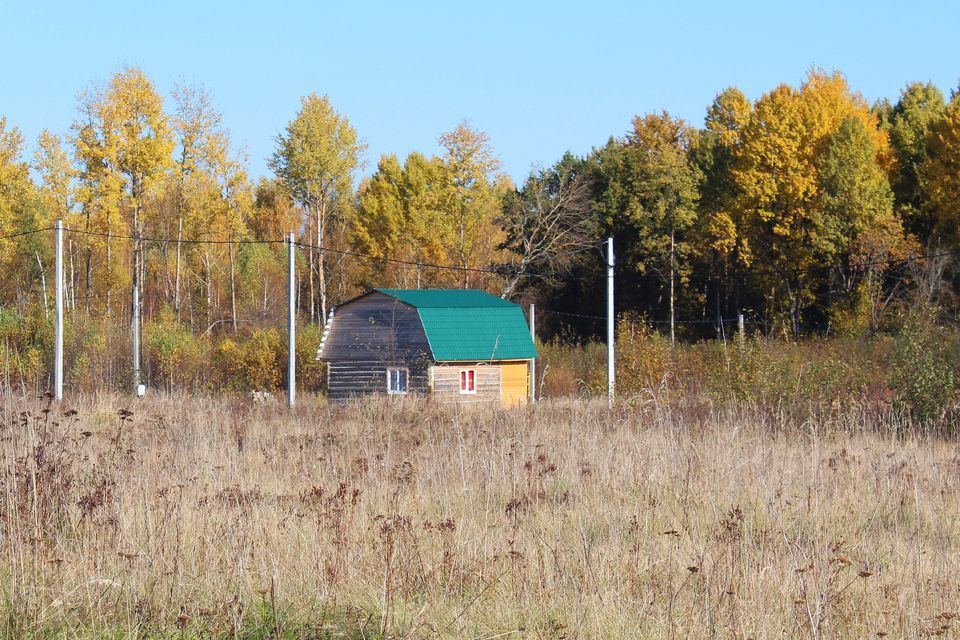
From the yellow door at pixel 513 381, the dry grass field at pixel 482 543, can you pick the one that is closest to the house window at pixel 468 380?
the yellow door at pixel 513 381

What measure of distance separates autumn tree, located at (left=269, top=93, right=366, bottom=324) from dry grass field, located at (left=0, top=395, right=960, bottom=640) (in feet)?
137

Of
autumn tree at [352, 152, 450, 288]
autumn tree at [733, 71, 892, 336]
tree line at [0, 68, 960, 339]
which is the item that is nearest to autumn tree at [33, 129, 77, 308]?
tree line at [0, 68, 960, 339]

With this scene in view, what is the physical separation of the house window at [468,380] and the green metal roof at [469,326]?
56cm

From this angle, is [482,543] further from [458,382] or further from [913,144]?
[913,144]

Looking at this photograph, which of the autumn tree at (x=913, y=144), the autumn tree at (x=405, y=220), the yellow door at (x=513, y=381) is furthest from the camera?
the autumn tree at (x=405, y=220)

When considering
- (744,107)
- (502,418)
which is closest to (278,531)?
(502,418)

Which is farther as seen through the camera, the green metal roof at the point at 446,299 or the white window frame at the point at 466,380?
the green metal roof at the point at 446,299

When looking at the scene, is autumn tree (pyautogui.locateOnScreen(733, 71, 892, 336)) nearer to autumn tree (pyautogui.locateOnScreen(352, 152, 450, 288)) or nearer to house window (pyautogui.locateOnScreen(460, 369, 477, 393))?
autumn tree (pyautogui.locateOnScreen(352, 152, 450, 288))

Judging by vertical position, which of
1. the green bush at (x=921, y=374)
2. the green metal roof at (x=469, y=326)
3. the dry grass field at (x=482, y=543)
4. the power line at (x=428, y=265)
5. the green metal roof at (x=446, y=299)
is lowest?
the dry grass field at (x=482, y=543)

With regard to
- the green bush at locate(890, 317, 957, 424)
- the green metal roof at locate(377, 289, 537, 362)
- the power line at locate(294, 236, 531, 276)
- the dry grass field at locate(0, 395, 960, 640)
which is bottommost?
the dry grass field at locate(0, 395, 960, 640)

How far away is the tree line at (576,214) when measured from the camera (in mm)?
40125

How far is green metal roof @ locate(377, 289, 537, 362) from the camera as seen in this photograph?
32031mm

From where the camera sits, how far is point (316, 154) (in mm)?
50938

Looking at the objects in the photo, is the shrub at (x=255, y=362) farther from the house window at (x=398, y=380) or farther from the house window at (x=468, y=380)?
the house window at (x=468, y=380)
